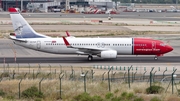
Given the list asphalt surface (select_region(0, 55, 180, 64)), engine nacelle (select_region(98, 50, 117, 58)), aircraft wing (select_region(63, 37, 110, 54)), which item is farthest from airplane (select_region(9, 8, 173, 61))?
asphalt surface (select_region(0, 55, 180, 64))

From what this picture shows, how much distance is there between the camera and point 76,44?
65.2 metres

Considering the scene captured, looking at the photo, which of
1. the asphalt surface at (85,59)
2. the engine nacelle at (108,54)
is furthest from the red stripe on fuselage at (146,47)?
the engine nacelle at (108,54)

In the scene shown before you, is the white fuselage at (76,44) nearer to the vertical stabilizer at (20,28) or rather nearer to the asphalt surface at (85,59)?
the vertical stabilizer at (20,28)

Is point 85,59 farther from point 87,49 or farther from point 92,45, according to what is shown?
point 92,45

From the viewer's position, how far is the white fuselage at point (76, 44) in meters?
65.2

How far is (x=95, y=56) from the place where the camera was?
221 ft

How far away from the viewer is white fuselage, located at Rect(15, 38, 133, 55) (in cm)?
6519

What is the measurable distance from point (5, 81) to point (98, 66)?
56.4 feet

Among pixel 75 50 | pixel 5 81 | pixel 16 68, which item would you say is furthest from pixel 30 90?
pixel 75 50

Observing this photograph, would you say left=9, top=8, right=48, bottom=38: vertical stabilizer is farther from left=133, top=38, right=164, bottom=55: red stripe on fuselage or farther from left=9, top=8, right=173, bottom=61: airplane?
left=133, top=38, right=164, bottom=55: red stripe on fuselage

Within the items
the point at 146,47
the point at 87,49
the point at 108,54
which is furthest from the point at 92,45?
the point at 146,47

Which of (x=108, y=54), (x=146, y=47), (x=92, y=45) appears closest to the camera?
(x=108, y=54)

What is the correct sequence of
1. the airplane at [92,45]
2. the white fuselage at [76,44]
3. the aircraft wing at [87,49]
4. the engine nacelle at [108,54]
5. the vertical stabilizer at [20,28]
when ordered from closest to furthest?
the engine nacelle at [108,54] → the aircraft wing at [87,49] → the airplane at [92,45] → the white fuselage at [76,44] → the vertical stabilizer at [20,28]

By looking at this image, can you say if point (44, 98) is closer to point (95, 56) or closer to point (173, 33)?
point (95, 56)
